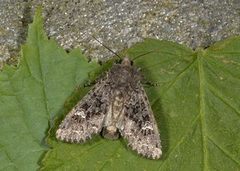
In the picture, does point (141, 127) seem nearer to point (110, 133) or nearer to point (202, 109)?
point (110, 133)

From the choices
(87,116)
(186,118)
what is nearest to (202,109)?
(186,118)

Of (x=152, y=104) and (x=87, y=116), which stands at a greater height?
(x=152, y=104)

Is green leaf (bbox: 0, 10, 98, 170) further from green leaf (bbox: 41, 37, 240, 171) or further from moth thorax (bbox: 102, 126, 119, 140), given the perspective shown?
moth thorax (bbox: 102, 126, 119, 140)

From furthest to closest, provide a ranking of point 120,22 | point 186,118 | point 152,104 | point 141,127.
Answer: point 120,22 → point 141,127 → point 152,104 → point 186,118

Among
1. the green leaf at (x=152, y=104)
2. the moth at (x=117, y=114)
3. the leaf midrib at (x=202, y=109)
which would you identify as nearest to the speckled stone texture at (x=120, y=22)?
the moth at (x=117, y=114)

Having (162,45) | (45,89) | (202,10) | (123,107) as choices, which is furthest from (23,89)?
(202,10)

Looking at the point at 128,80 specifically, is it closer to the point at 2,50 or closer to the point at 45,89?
the point at 45,89
